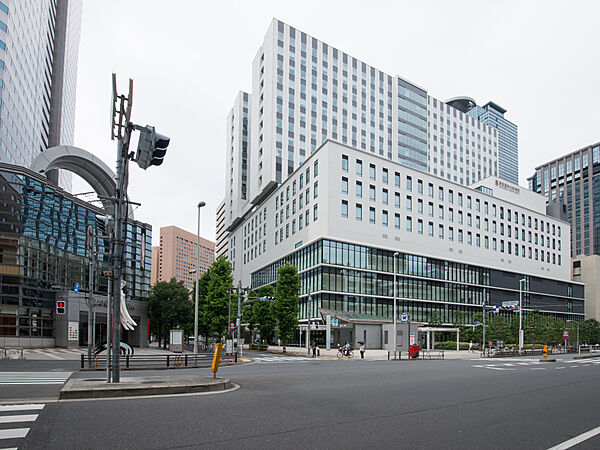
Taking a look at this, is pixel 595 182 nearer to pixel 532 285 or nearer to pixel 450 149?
pixel 450 149

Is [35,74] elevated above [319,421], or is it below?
above

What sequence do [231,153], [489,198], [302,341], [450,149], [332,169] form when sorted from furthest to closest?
[450,149], [231,153], [489,198], [302,341], [332,169]

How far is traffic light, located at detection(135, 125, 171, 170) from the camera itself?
473 inches

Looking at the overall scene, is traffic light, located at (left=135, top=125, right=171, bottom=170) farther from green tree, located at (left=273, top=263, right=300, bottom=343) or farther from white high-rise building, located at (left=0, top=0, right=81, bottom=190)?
white high-rise building, located at (left=0, top=0, right=81, bottom=190)

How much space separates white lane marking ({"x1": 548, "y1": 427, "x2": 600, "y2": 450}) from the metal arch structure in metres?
44.4

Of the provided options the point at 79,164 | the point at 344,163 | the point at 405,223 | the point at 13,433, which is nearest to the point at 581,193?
the point at 405,223

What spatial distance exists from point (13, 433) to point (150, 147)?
23.1 ft

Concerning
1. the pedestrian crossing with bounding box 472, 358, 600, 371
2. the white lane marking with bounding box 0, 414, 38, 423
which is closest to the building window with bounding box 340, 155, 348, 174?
the pedestrian crossing with bounding box 472, 358, 600, 371

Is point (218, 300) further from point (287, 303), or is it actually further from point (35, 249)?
point (35, 249)

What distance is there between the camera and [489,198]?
271ft

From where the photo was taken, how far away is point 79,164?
167ft

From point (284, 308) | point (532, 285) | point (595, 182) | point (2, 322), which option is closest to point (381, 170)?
point (284, 308)

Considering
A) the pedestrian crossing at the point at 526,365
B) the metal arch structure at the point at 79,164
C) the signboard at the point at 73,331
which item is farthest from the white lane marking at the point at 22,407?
the signboard at the point at 73,331

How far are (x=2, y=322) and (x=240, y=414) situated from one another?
40188mm
